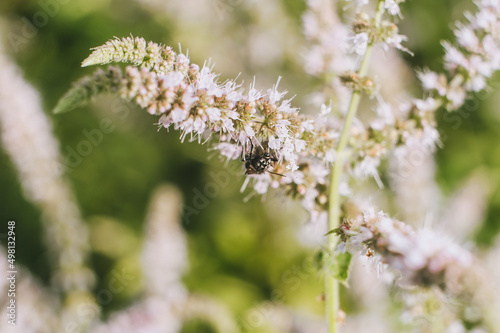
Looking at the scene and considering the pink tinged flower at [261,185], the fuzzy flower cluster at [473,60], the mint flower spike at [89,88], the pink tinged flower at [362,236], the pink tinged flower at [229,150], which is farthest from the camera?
the fuzzy flower cluster at [473,60]

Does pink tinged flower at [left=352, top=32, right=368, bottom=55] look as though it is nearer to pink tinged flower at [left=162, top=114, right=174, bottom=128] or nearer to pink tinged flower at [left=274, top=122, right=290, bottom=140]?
pink tinged flower at [left=274, top=122, right=290, bottom=140]

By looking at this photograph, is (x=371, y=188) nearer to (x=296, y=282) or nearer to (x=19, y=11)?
(x=296, y=282)

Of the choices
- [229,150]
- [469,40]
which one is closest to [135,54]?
[229,150]

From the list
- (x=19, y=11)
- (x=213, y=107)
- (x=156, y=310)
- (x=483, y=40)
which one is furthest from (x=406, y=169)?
(x=19, y=11)

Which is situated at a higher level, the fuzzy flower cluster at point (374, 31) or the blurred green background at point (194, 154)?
the blurred green background at point (194, 154)

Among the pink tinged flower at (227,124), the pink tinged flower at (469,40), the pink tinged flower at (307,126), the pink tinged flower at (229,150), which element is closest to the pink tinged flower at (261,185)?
the pink tinged flower at (229,150)

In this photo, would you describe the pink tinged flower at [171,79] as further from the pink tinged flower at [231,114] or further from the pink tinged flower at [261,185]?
the pink tinged flower at [261,185]

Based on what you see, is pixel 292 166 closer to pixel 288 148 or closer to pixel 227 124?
pixel 288 148
